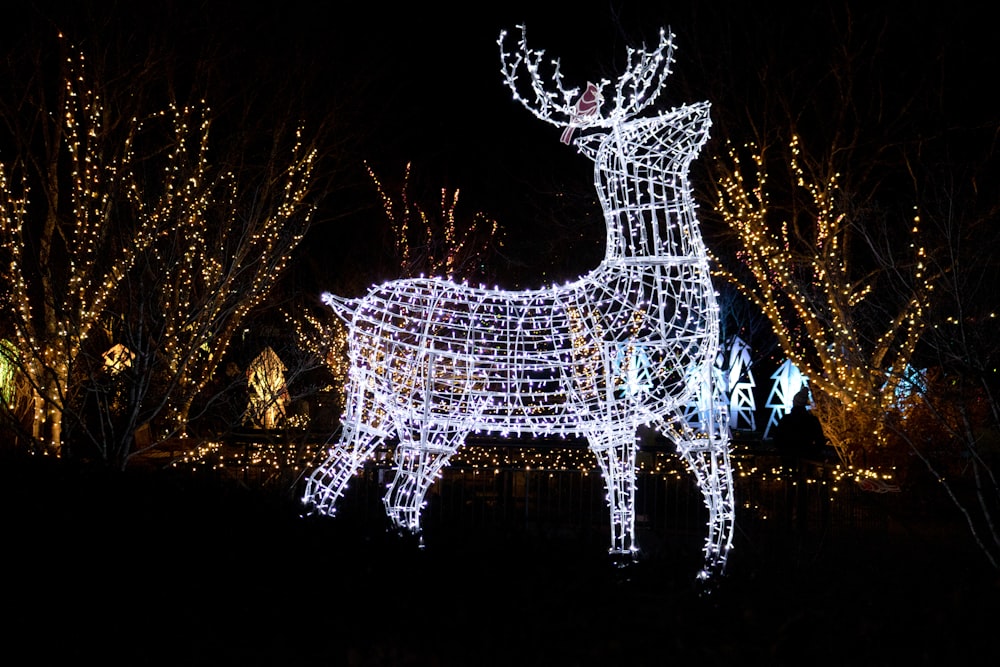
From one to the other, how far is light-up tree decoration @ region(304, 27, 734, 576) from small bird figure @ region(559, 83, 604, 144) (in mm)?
17

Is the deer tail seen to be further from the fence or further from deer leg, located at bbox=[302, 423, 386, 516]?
the fence

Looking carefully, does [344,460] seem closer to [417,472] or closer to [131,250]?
[417,472]

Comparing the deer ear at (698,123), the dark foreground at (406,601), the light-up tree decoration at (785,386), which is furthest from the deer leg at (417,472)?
the light-up tree decoration at (785,386)

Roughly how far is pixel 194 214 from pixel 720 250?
10.4 m

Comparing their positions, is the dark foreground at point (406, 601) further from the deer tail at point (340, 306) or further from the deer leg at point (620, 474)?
the deer tail at point (340, 306)

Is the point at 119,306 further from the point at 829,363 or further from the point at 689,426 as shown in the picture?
the point at 829,363

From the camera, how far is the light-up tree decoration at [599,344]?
253 inches

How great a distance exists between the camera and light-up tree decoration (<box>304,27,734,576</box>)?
6418 mm

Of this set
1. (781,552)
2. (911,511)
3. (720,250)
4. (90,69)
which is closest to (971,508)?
(911,511)

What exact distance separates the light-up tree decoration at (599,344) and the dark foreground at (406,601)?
174 cm

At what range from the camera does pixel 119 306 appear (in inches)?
492

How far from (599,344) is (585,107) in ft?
5.60

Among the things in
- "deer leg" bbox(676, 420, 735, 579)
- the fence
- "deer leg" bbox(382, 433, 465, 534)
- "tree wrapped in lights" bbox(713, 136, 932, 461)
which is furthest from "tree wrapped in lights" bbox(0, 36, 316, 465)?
"tree wrapped in lights" bbox(713, 136, 932, 461)

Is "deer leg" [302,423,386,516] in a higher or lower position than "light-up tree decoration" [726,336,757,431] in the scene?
lower
